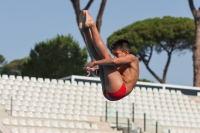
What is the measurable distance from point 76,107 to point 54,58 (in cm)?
1739

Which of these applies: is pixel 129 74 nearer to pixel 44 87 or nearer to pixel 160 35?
pixel 44 87

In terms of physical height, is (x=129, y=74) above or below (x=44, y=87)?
above

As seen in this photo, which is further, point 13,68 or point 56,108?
point 13,68

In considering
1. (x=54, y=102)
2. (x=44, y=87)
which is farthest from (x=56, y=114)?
(x=44, y=87)

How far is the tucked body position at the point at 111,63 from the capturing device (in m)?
6.62

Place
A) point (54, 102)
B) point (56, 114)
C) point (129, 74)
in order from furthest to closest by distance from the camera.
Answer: point (54, 102), point (56, 114), point (129, 74)

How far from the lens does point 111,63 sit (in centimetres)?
656

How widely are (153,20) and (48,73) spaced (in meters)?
8.69

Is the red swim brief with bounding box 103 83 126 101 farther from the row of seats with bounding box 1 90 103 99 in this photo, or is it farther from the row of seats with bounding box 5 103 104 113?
the row of seats with bounding box 1 90 103 99

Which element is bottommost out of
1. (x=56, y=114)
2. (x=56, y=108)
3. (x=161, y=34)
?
(x=56, y=114)

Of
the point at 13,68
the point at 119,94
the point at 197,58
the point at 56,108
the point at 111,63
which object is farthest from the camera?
the point at 13,68

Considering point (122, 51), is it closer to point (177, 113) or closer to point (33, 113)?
point (33, 113)

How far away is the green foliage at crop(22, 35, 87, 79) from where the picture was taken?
3653 centimetres

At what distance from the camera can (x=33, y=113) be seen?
18422 millimetres
